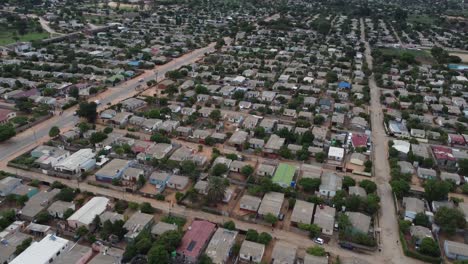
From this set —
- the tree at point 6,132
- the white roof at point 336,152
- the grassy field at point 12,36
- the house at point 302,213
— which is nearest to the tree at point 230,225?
the house at point 302,213

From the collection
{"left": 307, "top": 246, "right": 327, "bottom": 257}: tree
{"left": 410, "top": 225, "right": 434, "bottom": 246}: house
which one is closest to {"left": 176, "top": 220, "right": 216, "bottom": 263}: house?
{"left": 307, "top": 246, "right": 327, "bottom": 257}: tree

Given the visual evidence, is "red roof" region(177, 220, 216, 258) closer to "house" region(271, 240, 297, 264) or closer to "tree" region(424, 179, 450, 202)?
"house" region(271, 240, 297, 264)

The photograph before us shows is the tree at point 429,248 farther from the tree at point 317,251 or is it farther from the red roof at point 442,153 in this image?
the red roof at point 442,153

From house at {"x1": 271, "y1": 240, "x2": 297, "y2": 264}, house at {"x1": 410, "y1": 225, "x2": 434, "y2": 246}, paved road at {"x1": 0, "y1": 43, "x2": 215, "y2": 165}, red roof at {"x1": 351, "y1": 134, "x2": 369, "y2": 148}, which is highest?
red roof at {"x1": 351, "y1": 134, "x2": 369, "y2": 148}

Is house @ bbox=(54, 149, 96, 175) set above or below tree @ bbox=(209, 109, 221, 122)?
below

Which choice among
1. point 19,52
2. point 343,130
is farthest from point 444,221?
point 19,52

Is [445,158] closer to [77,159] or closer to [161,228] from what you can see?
[161,228]

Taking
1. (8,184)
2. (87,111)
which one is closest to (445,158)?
(87,111)
